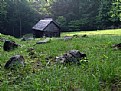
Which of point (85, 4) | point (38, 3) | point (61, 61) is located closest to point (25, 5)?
point (38, 3)

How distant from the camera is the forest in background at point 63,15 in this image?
7219 cm

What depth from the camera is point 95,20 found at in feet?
250

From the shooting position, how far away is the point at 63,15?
272 ft

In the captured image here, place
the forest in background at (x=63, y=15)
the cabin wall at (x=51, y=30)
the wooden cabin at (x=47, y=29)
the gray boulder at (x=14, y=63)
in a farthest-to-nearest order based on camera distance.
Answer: the forest in background at (x=63, y=15) → the cabin wall at (x=51, y=30) → the wooden cabin at (x=47, y=29) → the gray boulder at (x=14, y=63)

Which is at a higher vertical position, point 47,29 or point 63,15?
point 63,15

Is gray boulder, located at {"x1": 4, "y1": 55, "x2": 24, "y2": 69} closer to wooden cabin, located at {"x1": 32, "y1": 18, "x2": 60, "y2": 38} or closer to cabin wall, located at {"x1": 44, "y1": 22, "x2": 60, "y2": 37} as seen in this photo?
wooden cabin, located at {"x1": 32, "y1": 18, "x2": 60, "y2": 38}

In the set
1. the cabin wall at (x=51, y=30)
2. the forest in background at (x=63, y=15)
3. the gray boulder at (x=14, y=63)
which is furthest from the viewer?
the forest in background at (x=63, y=15)

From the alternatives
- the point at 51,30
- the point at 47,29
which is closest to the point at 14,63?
the point at 47,29

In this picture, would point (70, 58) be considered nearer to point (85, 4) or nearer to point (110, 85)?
point (110, 85)

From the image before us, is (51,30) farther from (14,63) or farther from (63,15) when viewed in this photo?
(14,63)

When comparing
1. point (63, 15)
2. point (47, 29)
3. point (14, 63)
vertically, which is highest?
point (14, 63)

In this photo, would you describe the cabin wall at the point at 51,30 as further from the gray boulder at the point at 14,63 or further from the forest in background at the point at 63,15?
the gray boulder at the point at 14,63

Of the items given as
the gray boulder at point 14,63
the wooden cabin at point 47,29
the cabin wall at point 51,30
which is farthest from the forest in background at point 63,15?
the gray boulder at point 14,63

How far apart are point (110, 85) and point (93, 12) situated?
75.0 metres
